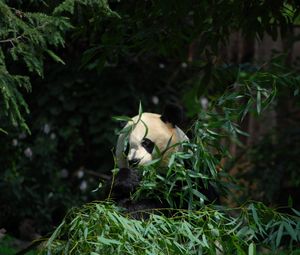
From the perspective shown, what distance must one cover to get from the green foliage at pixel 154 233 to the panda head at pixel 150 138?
0.59m

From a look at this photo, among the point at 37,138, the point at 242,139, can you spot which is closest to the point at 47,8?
the point at 37,138

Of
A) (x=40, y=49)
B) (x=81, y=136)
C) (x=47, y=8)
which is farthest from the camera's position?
(x=81, y=136)

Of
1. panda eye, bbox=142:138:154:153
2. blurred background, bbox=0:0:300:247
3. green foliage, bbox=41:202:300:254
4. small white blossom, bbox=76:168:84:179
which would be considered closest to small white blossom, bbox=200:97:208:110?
blurred background, bbox=0:0:300:247

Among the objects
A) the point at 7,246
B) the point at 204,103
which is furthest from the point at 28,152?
the point at 204,103

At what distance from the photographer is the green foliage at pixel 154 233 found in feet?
14.0

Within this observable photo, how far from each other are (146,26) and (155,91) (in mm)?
3501

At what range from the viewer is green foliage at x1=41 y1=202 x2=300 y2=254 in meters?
4.27

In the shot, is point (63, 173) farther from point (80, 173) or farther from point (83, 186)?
point (83, 186)

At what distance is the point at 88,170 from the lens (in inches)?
381

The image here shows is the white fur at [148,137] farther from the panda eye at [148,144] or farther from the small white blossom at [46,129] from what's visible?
the small white blossom at [46,129]

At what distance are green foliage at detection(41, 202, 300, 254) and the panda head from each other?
59 centimetres

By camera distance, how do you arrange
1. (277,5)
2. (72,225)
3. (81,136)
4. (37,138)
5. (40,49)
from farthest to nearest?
1. (81,136)
2. (37,138)
3. (277,5)
4. (40,49)
5. (72,225)

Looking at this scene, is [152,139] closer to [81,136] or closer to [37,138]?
[37,138]

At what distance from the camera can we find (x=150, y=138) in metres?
5.30
